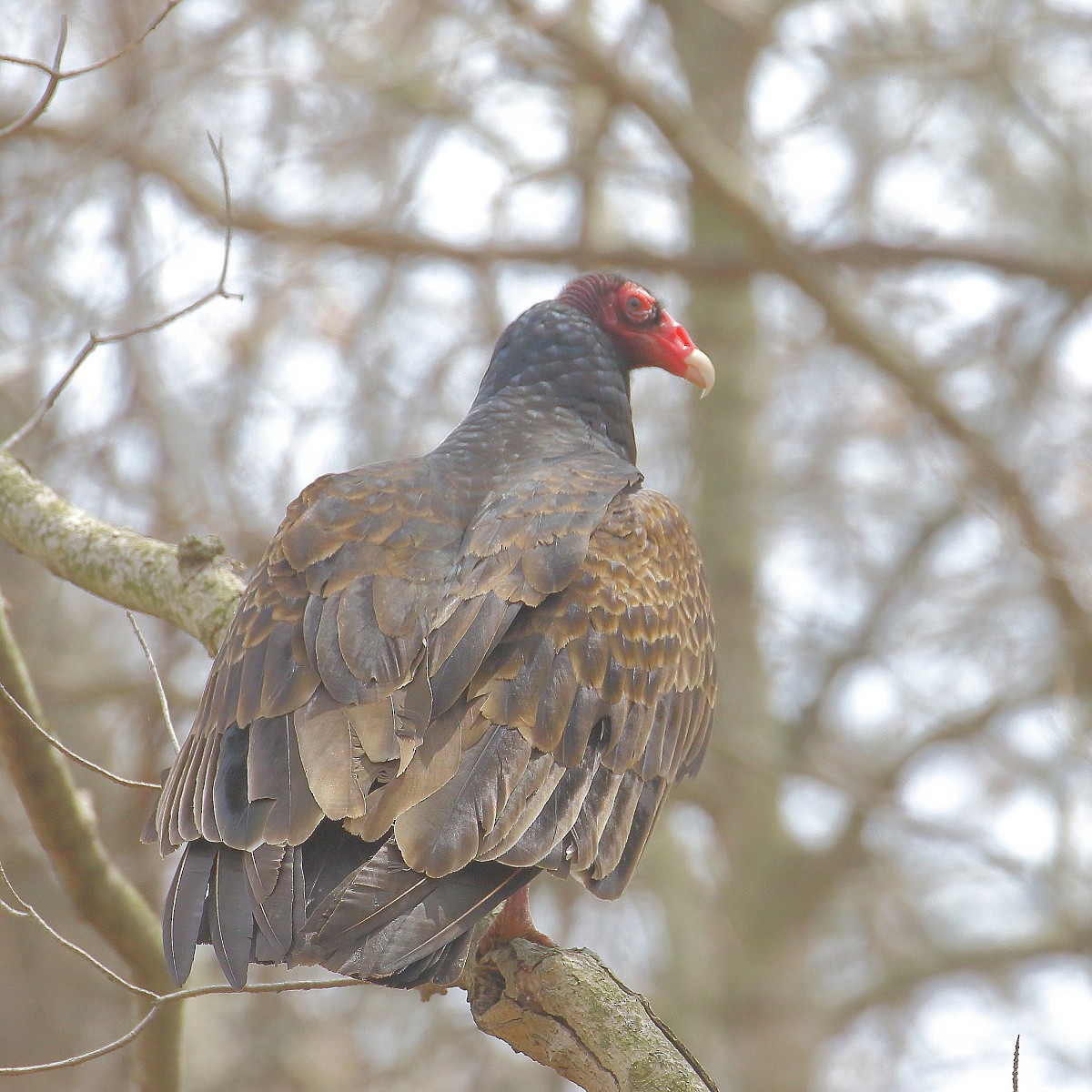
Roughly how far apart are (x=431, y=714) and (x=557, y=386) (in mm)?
1854

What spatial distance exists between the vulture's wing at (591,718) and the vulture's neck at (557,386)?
0.71 m

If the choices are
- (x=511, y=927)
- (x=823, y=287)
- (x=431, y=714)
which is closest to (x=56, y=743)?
(x=431, y=714)

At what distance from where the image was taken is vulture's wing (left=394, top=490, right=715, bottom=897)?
265 cm

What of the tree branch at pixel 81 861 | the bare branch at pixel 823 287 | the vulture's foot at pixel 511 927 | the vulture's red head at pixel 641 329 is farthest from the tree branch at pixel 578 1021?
the bare branch at pixel 823 287

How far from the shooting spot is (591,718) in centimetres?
300

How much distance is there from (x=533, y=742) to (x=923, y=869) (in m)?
7.40

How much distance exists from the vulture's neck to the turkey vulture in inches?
14.9

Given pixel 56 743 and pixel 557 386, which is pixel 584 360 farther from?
pixel 56 743

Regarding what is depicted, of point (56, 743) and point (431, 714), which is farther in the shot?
point (56, 743)

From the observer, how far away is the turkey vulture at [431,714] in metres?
2.49

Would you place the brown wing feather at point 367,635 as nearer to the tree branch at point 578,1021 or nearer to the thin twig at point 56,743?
the thin twig at point 56,743

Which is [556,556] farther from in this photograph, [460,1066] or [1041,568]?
[460,1066]

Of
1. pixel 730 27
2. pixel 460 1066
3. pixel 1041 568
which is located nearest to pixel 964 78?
pixel 730 27

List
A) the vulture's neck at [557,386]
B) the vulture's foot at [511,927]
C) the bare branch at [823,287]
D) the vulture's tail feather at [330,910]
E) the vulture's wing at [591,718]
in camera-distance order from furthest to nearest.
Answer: the bare branch at [823,287] → the vulture's neck at [557,386] → the vulture's foot at [511,927] → the vulture's wing at [591,718] → the vulture's tail feather at [330,910]
